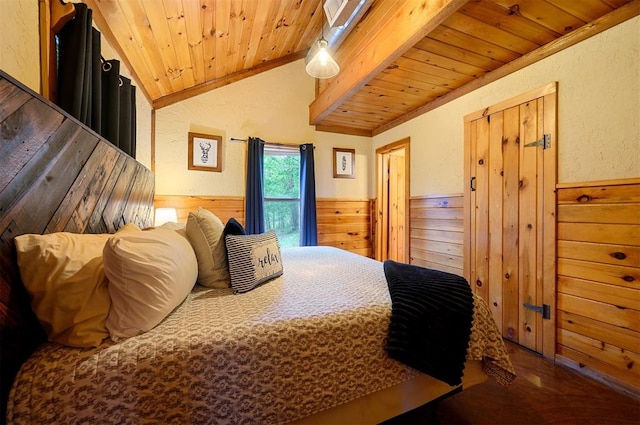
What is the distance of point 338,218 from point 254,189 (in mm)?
1296

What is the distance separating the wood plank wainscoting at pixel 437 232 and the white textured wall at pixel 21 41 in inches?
119

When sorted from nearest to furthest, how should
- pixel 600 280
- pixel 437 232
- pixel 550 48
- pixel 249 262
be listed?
1. pixel 249 262
2. pixel 600 280
3. pixel 550 48
4. pixel 437 232

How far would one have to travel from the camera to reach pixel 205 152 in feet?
10.3

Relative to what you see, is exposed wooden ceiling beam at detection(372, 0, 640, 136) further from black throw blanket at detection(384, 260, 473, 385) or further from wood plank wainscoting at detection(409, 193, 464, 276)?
black throw blanket at detection(384, 260, 473, 385)

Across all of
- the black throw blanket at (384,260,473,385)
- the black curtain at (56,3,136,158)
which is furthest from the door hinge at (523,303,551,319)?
the black curtain at (56,3,136,158)

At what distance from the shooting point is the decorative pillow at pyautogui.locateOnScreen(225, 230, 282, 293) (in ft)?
4.21

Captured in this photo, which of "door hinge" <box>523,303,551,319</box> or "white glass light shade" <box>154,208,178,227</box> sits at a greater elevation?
"white glass light shade" <box>154,208,178,227</box>

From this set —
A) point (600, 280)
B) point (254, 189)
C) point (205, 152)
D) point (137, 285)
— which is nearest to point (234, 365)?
point (137, 285)

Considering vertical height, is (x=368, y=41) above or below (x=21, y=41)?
above

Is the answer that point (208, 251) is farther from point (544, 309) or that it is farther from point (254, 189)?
point (544, 309)

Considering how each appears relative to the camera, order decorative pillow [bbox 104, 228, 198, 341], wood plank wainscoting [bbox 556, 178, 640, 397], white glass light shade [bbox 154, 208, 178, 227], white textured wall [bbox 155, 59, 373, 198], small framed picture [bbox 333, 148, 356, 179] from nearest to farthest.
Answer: decorative pillow [bbox 104, 228, 198, 341], wood plank wainscoting [bbox 556, 178, 640, 397], white glass light shade [bbox 154, 208, 178, 227], white textured wall [bbox 155, 59, 373, 198], small framed picture [bbox 333, 148, 356, 179]

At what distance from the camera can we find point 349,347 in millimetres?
968

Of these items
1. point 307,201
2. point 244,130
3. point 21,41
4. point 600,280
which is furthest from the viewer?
point 307,201

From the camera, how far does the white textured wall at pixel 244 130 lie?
303 cm
